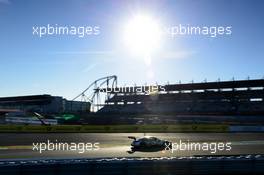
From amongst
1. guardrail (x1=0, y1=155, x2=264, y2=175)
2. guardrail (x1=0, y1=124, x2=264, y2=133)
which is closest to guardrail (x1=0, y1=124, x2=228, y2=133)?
guardrail (x1=0, y1=124, x2=264, y2=133)

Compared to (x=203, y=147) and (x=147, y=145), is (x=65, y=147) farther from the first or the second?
(x=203, y=147)

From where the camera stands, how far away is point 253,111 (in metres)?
84.1

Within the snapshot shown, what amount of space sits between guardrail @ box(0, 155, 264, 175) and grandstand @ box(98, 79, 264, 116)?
6797 cm

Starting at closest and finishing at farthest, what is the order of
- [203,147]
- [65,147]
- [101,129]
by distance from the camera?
[65,147] < [203,147] < [101,129]

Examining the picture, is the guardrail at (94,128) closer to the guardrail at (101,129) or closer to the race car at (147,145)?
the guardrail at (101,129)

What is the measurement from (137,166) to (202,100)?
8792cm

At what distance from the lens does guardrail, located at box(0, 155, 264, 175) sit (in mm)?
14664

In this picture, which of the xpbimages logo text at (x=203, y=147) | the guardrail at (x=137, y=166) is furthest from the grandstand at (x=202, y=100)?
the guardrail at (x=137, y=166)

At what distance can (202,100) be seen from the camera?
102 meters

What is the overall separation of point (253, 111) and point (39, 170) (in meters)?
74.4

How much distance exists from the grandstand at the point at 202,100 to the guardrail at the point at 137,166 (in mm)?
67967

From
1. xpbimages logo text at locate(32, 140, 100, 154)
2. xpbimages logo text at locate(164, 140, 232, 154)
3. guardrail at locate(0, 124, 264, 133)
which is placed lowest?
xpbimages logo text at locate(164, 140, 232, 154)

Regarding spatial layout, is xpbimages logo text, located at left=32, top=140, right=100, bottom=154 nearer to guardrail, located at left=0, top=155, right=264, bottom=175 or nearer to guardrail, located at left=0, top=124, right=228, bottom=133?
guardrail, located at left=0, top=155, right=264, bottom=175

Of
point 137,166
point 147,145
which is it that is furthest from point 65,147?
point 137,166
